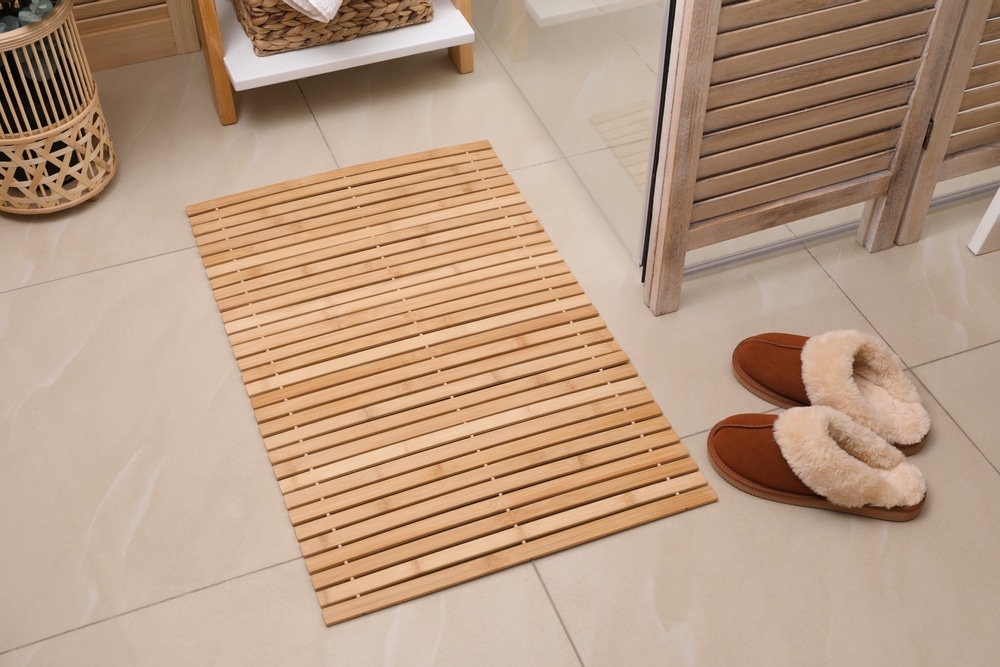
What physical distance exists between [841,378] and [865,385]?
0.09 m

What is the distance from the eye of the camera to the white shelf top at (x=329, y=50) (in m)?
2.13

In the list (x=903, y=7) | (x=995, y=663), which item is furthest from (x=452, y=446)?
(x=903, y=7)

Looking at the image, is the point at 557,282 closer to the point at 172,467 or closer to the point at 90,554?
the point at 172,467

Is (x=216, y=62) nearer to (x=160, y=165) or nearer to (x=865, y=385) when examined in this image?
(x=160, y=165)

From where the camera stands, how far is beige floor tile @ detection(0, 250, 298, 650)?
1514 millimetres

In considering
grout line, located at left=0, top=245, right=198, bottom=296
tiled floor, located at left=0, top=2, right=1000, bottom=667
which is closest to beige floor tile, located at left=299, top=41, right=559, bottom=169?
tiled floor, located at left=0, top=2, right=1000, bottom=667

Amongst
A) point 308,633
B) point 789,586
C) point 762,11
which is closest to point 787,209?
point 762,11

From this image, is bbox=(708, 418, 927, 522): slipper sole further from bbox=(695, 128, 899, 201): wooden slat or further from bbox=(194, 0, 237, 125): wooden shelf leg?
bbox=(194, 0, 237, 125): wooden shelf leg

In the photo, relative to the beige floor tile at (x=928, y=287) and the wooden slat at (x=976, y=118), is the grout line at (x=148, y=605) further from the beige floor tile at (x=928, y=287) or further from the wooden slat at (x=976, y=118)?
the wooden slat at (x=976, y=118)

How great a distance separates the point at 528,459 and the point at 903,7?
94 cm

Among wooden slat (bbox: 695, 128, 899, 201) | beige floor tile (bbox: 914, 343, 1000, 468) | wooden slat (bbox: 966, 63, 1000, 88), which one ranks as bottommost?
beige floor tile (bbox: 914, 343, 1000, 468)

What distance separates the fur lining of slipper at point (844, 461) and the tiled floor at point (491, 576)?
0.05 m

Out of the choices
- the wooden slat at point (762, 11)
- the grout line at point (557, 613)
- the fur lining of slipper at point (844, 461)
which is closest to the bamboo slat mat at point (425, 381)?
the grout line at point (557, 613)

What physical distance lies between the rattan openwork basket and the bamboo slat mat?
0.76 feet
